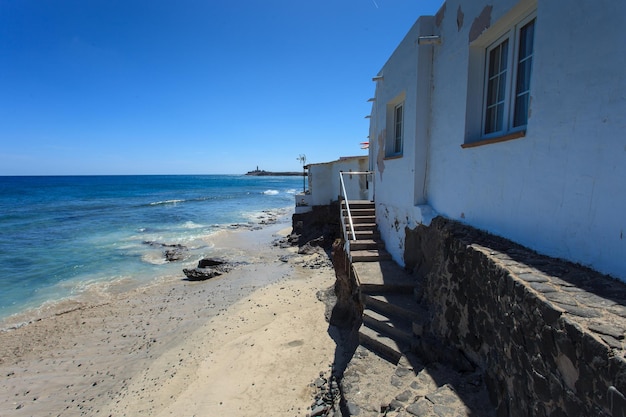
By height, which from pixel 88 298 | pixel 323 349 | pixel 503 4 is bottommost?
pixel 88 298

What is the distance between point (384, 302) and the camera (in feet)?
18.7

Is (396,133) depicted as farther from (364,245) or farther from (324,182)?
(324,182)

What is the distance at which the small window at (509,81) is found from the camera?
3754 mm

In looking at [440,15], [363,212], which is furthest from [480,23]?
[363,212]

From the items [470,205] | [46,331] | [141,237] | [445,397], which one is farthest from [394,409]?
[141,237]

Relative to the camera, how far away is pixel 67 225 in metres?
26.2

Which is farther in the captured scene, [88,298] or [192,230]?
[192,230]

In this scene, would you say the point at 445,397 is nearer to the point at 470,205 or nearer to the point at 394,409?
the point at 394,409

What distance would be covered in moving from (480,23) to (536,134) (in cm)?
197

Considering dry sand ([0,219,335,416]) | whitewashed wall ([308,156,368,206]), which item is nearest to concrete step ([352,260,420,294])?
dry sand ([0,219,335,416])

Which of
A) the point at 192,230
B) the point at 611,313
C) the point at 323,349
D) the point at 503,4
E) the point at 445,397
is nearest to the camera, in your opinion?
the point at 611,313

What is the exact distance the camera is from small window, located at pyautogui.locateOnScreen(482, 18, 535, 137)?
3754mm

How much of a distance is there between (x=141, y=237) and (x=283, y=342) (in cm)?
1852

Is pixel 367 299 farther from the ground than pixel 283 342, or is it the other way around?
pixel 367 299
